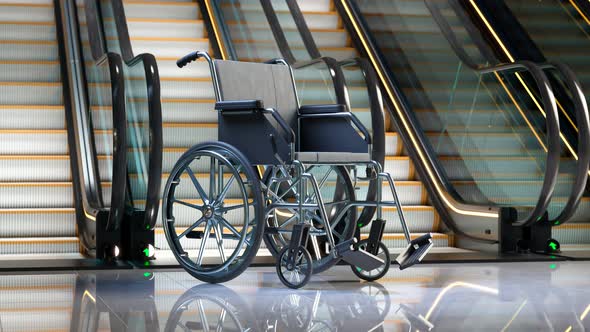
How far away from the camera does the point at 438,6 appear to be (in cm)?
704

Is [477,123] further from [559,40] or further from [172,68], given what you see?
[172,68]

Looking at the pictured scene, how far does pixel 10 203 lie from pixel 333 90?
87.7 inches

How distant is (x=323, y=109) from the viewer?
5039 mm

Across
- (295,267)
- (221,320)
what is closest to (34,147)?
(295,267)

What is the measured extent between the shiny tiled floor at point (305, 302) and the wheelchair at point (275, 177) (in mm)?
133

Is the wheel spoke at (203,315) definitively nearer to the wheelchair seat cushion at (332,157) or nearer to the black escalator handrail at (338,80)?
the wheelchair seat cushion at (332,157)

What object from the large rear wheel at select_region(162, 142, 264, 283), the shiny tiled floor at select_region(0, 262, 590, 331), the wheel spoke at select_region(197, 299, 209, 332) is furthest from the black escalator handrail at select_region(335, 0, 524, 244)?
the wheel spoke at select_region(197, 299, 209, 332)

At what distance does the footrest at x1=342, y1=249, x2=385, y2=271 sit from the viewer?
434 centimetres

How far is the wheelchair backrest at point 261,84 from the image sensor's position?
4.90 m

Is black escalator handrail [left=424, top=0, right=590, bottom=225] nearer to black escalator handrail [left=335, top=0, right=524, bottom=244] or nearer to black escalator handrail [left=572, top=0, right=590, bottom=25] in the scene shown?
black escalator handrail [left=335, top=0, right=524, bottom=244]

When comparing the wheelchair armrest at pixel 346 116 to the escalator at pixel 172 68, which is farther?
the escalator at pixel 172 68

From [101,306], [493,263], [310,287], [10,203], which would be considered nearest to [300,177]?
[310,287]

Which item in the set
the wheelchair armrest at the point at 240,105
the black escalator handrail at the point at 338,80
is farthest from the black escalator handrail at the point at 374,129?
the wheelchair armrest at the point at 240,105

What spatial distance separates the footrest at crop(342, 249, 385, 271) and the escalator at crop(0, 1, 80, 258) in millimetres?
2265
